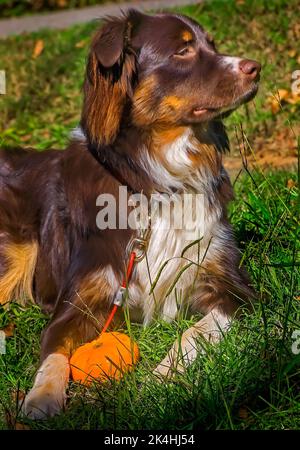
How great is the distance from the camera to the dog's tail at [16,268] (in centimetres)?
516

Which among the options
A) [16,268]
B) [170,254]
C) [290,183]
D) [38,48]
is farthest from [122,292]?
[38,48]

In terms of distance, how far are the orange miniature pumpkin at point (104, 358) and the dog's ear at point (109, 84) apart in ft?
3.16

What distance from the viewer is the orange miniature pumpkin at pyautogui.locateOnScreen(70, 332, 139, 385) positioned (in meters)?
4.13

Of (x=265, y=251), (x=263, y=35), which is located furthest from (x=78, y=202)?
(x=263, y=35)

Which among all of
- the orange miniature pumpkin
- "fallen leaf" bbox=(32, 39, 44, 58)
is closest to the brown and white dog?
the orange miniature pumpkin

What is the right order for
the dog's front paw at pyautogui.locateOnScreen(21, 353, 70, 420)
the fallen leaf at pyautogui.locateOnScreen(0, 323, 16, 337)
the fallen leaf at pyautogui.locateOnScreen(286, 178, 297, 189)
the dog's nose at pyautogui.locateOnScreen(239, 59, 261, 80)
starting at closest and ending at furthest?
the dog's front paw at pyautogui.locateOnScreen(21, 353, 70, 420) < the dog's nose at pyautogui.locateOnScreen(239, 59, 261, 80) < the fallen leaf at pyautogui.locateOnScreen(0, 323, 16, 337) < the fallen leaf at pyautogui.locateOnScreen(286, 178, 297, 189)

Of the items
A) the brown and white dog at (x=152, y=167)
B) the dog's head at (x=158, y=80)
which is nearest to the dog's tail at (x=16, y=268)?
the brown and white dog at (x=152, y=167)

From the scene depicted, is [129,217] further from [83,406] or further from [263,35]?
[263,35]

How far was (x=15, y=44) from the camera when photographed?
32.9ft

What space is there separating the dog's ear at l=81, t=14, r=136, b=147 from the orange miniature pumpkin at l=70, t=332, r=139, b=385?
963 mm

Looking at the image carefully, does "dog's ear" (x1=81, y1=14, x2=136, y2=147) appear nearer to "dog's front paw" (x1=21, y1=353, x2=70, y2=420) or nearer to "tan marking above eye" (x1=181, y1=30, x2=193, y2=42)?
"tan marking above eye" (x1=181, y1=30, x2=193, y2=42)

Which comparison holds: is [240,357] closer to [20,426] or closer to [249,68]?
[20,426]

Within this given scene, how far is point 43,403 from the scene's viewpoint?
4008mm

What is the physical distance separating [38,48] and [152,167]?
18.3 ft
